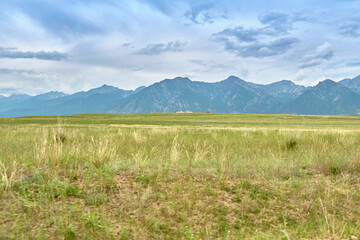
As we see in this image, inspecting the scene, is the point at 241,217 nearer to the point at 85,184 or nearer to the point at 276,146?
the point at 85,184

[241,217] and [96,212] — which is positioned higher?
[96,212]

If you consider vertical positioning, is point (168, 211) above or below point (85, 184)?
below

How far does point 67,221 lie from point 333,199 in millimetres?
6352

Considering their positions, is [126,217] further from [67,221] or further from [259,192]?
[259,192]

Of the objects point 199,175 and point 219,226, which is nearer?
point 219,226

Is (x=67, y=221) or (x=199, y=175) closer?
(x=67, y=221)

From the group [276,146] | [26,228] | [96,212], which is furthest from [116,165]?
[276,146]

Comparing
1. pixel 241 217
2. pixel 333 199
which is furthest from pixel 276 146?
pixel 241 217

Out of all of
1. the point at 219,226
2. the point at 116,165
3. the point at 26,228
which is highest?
the point at 116,165

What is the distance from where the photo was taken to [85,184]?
22.3ft

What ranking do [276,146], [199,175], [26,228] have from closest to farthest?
[26,228]
[199,175]
[276,146]

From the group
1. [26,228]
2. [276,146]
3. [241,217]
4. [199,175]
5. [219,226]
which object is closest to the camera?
[26,228]

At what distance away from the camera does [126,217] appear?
575cm

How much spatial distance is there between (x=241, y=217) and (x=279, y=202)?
1256 mm
